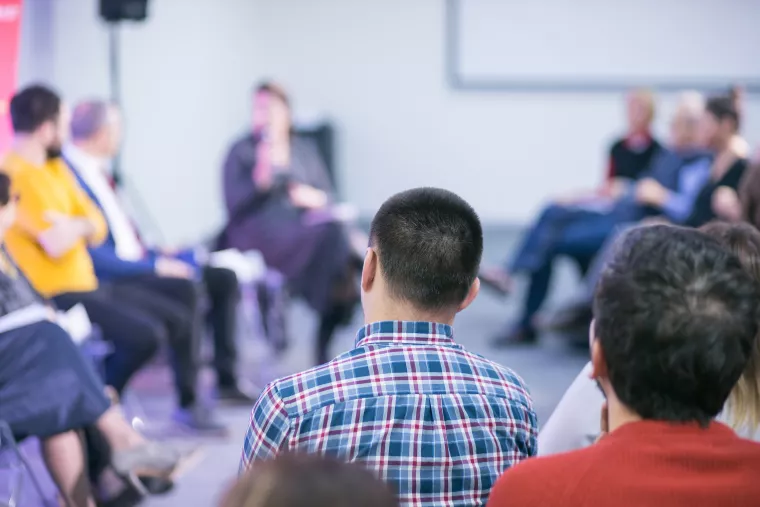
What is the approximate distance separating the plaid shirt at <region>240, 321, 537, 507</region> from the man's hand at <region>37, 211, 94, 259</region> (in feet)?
6.83

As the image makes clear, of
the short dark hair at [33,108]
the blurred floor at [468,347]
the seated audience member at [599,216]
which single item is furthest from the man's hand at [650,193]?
the short dark hair at [33,108]

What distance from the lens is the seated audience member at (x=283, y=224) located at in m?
4.70

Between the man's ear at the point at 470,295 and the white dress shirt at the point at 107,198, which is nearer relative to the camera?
the man's ear at the point at 470,295

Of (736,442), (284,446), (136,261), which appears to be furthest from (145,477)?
(736,442)

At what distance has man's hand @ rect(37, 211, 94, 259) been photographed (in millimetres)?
3297

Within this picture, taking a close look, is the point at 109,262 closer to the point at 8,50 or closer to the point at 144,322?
the point at 144,322

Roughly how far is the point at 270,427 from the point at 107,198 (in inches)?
104

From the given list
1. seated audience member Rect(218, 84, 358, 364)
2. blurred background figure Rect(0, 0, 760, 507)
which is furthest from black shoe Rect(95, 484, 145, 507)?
seated audience member Rect(218, 84, 358, 364)

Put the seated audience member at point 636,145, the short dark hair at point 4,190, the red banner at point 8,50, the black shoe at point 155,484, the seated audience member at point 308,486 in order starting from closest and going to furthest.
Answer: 1. the seated audience member at point 308,486
2. the short dark hair at point 4,190
3. the black shoe at point 155,484
4. the red banner at point 8,50
5. the seated audience member at point 636,145

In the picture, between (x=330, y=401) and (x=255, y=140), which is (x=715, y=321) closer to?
(x=330, y=401)

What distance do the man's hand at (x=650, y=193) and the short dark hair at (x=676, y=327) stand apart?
12.9ft

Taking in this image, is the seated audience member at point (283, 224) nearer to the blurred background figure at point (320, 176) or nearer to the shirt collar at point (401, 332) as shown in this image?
the blurred background figure at point (320, 176)

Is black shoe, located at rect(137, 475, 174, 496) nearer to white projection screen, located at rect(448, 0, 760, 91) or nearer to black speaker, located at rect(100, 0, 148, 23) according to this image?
black speaker, located at rect(100, 0, 148, 23)

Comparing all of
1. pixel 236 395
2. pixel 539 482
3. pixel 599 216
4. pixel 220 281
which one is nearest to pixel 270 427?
pixel 539 482
